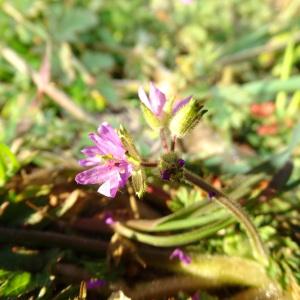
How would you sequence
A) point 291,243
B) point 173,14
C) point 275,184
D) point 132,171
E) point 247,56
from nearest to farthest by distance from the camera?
point 132,171, point 291,243, point 275,184, point 247,56, point 173,14

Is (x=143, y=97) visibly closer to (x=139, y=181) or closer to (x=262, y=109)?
(x=139, y=181)

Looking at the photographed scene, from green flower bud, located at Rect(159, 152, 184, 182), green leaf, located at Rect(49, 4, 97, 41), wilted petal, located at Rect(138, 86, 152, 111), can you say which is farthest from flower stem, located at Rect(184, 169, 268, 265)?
green leaf, located at Rect(49, 4, 97, 41)

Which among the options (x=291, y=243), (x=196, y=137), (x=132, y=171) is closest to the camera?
(x=132, y=171)

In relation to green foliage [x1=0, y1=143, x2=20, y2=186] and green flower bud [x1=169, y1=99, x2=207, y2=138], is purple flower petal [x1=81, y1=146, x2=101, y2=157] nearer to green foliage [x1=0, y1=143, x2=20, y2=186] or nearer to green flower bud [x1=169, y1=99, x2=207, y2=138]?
green flower bud [x1=169, y1=99, x2=207, y2=138]

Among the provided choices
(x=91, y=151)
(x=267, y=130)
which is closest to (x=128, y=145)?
(x=91, y=151)

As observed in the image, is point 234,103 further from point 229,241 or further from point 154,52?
point 229,241

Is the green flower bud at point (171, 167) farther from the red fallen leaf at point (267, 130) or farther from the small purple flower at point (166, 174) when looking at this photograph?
the red fallen leaf at point (267, 130)

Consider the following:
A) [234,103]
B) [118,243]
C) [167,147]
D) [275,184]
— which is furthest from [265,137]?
[167,147]
